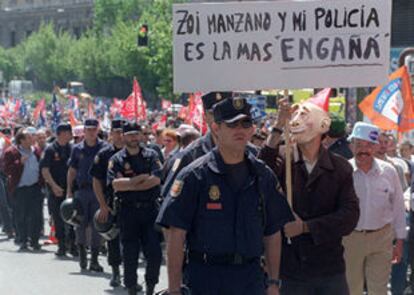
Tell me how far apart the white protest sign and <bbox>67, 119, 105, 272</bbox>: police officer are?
18.8ft

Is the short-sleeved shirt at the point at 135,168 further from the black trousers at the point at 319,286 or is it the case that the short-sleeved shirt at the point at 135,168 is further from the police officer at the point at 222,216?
the police officer at the point at 222,216

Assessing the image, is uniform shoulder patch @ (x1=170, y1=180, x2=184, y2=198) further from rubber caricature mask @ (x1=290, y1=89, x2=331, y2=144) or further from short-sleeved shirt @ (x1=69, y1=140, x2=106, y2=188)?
short-sleeved shirt @ (x1=69, y1=140, x2=106, y2=188)

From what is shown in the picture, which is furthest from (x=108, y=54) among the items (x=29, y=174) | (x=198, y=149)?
(x=198, y=149)

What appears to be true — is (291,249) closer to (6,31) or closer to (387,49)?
(387,49)

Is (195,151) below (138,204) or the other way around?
the other way around

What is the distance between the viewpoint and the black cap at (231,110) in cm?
572

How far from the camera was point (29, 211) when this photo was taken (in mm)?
14969

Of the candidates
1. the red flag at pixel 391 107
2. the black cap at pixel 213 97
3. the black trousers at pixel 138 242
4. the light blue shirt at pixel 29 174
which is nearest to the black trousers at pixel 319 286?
the black cap at pixel 213 97

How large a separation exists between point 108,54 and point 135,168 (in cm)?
6296

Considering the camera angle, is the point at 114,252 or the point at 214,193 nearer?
the point at 214,193

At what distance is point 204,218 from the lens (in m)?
5.66

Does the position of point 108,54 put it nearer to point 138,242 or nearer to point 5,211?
point 5,211

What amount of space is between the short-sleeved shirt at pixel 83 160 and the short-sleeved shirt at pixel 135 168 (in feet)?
6.35

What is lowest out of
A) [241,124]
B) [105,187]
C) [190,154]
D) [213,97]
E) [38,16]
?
[105,187]
